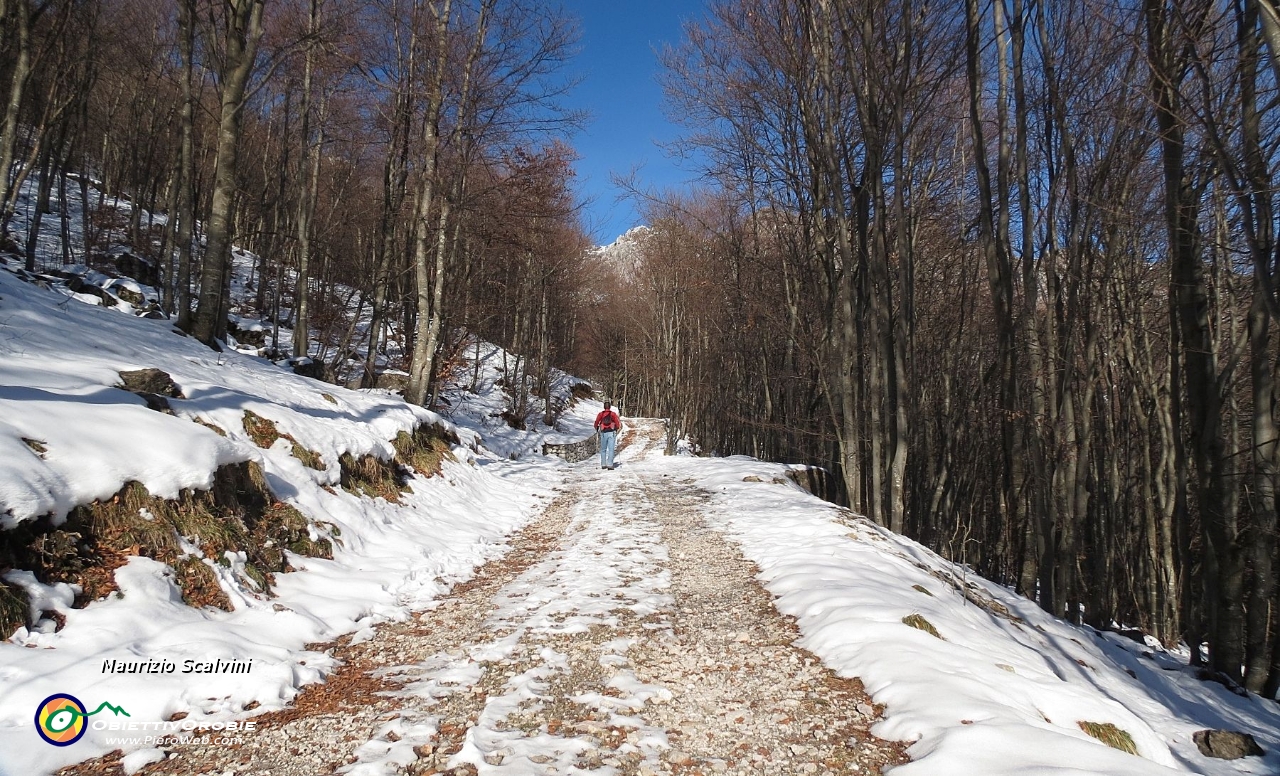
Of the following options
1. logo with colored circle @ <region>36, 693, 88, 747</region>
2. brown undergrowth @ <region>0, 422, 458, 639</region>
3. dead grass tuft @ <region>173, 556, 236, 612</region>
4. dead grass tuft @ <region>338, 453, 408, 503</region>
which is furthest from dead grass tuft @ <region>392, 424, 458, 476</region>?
logo with colored circle @ <region>36, 693, 88, 747</region>

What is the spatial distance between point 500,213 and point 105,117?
25315 mm

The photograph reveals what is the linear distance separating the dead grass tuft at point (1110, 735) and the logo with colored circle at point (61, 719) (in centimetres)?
523

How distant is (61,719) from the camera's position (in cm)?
274

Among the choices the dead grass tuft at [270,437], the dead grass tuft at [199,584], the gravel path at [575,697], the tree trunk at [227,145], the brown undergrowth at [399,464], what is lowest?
the gravel path at [575,697]

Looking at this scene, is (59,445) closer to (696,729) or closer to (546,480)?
(696,729)

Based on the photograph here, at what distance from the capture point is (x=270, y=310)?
24.5 m

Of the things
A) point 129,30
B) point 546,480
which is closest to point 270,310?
point 129,30

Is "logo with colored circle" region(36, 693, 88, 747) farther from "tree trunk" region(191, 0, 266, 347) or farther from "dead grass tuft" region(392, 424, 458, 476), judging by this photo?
"tree trunk" region(191, 0, 266, 347)

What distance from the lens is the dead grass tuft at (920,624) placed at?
4.59 metres

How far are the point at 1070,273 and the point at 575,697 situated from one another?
33.3ft

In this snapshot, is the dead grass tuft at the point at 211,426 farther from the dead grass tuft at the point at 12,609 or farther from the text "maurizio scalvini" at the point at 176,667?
the text "maurizio scalvini" at the point at 176,667

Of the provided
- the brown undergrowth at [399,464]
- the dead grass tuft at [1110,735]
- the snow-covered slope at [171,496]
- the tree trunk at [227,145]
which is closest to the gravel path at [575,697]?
the snow-covered slope at [171,496]

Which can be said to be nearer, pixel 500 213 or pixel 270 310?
pixel 500 213

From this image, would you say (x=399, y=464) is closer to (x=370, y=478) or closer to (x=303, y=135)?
(x=370, y=478)
